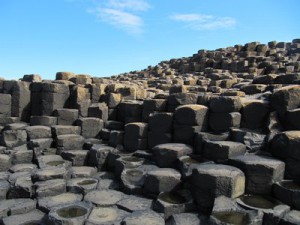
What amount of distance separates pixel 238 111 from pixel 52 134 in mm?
5877

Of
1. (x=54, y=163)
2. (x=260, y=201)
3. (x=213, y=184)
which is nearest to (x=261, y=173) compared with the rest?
(x=260, y=201)

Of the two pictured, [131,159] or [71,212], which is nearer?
[71,212]

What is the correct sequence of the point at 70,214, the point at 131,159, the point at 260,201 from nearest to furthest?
1. the point at 260,201
2. the point at 70,214
3. the point at 131,159

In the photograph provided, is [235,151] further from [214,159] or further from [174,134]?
[174,134]

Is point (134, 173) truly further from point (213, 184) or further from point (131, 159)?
point (213, 184)

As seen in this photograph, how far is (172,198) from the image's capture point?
569 cm

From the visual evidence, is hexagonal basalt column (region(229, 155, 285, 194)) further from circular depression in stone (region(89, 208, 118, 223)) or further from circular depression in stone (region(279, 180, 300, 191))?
circular depression in stone (region(89, 208, 118, 223))

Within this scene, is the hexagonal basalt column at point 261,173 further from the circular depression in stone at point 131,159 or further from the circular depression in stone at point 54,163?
the circular depression in stone at point 54,163

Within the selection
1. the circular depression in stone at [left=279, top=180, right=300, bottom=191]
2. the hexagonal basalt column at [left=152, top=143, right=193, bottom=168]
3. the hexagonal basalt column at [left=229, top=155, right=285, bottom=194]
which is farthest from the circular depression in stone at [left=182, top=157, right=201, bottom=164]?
the circular depression in stone at [left=279, top=180, right=300, bottom=191]

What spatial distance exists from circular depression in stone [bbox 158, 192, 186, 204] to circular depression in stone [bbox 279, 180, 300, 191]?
6.25 ft

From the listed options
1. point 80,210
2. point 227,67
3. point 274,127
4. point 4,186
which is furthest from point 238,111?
point 227,67

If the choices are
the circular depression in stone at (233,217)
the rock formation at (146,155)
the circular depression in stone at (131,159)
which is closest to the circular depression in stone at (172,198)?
the rock formation at (146,155)

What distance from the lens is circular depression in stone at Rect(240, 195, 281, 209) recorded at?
4.88 metres

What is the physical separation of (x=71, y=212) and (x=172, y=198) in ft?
6.56
